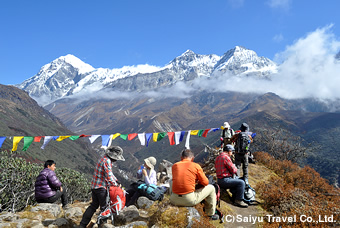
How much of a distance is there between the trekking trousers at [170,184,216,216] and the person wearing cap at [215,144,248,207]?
5.73 ft

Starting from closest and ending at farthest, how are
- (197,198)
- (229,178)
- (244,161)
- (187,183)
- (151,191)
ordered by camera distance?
(187,183), (197,198), (229,178), (151,191), (244,161)

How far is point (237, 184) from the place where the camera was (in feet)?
26.9

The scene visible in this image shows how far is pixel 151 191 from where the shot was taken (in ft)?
28.1

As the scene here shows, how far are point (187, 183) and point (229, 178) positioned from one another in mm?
2829

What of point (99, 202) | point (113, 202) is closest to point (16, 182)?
point (99, 202)

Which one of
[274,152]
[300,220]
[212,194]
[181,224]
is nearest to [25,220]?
[181,224]

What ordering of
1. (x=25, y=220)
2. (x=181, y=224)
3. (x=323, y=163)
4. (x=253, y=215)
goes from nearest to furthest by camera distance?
(x=181, y=224), (x=25, y=220), (x=253, y=215), (x=323, y=163)

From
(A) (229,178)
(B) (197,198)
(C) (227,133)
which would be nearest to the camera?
(B) (197,198)

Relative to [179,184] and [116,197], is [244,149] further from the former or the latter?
[116,197]

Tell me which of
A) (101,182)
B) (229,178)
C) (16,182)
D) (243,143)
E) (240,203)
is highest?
(243,143)

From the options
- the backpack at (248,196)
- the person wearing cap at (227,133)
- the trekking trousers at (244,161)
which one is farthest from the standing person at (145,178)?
the person wearing cap at (227,133)

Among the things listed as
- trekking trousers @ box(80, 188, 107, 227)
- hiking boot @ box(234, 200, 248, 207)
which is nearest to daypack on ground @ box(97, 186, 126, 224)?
trekking trousers @ box(80, 188, 107, 227)

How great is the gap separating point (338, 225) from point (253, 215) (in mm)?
2481

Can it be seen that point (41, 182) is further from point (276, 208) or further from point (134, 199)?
point (276, 208)
